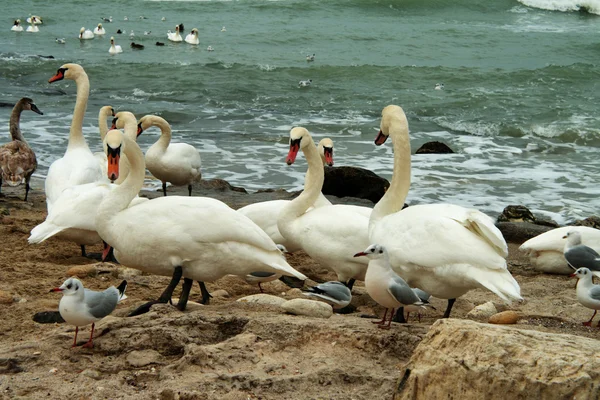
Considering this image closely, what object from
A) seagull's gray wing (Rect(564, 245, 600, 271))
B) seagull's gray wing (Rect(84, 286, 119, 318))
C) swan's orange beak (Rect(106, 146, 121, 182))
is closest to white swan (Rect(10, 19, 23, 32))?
swan's orange beak (Rect(106, 146, 121, 182))

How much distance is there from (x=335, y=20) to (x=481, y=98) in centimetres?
1698

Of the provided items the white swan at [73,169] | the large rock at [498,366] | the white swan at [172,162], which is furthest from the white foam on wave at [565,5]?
the large rock at [498,366]

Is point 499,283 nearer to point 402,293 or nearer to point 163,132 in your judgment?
point 402,293

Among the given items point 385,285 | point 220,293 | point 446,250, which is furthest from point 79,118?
point 385,285

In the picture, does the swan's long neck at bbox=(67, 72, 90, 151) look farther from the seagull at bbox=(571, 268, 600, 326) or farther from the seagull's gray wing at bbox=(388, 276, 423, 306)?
the seagull at bbox=(571, 268, 600, 326)

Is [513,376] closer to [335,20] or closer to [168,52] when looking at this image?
[168,52]

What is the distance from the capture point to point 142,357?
4785mm

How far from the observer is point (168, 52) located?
3128 cm

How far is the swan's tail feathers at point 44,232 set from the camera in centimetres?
764

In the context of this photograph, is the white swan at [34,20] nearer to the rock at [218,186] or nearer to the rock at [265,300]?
the rock at [218,186]

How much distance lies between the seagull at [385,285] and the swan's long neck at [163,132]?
667cm

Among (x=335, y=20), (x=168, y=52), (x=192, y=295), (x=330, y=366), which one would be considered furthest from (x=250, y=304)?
(x=335, y=20)

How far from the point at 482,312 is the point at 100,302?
121 inches

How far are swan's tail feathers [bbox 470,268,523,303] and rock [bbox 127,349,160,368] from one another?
2.05 meters
